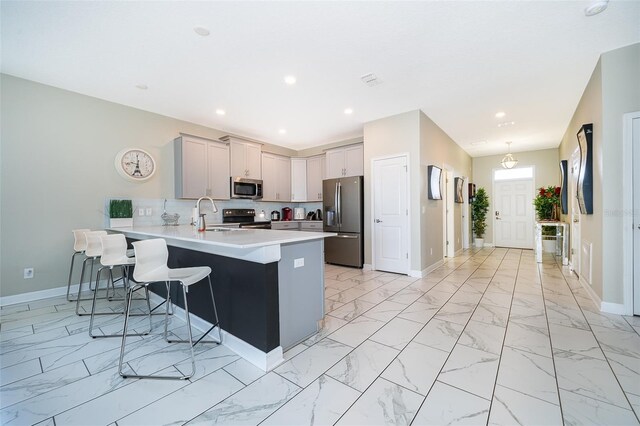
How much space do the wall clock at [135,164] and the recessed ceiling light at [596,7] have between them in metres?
5.60

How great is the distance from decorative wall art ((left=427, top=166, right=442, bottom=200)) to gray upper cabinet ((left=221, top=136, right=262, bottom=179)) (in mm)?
3540

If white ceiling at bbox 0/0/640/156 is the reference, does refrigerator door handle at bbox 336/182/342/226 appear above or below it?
below

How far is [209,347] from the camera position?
7.26ft

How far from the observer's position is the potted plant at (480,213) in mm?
7891

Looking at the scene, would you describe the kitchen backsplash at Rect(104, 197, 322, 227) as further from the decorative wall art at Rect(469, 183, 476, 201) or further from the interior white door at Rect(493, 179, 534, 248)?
the interior white door at Rect(493, 179, 534, 248)

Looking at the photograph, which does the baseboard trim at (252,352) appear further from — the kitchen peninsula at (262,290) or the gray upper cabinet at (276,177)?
the gray upper cabinet at (276,177)

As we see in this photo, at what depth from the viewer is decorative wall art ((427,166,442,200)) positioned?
4766mm

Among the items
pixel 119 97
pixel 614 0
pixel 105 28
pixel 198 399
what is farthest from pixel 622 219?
pixel 119 97

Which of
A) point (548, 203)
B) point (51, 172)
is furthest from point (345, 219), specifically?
point (548, 203)

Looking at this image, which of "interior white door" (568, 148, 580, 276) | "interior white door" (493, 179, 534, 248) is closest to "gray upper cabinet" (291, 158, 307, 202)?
"interior white door" (568, 148, 580, 276)

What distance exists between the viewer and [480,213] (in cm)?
789

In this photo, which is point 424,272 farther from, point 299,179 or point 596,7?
point 299,179

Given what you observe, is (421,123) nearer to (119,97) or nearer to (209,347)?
(209,347)

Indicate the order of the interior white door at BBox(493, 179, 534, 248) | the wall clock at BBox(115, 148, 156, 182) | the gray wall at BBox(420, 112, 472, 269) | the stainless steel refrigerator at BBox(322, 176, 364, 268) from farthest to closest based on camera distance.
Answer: the interior white door at BBox(493, 179, 534, 248) < the stainless steel refrigerator at BBox(322, 176, 364, 268) < the gray wall at BBox(420, 112, 472, 269) < the wall clock at BBox(115, 148, 156, 182)
